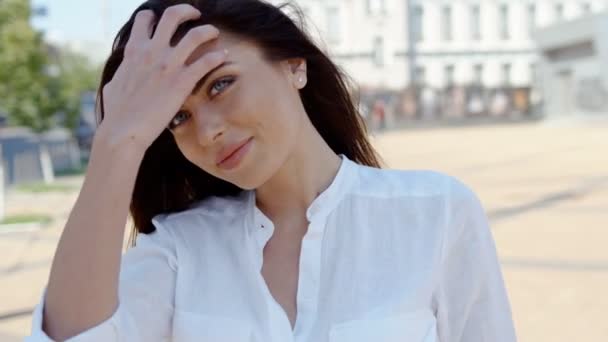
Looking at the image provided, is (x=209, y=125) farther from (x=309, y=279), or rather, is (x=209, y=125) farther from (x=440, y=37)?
(x=440, y=37)

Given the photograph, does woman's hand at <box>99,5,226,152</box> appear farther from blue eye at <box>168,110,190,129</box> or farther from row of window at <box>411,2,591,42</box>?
row of window at <box>411,2,591,42</box>

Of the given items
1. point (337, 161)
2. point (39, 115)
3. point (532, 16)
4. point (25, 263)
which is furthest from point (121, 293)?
point (532, 16)

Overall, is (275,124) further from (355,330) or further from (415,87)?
(415,87)

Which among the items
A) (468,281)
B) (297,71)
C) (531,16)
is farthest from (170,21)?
(531,16)

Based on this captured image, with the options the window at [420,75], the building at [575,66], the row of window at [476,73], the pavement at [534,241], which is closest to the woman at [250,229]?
the pavement at [534,241]

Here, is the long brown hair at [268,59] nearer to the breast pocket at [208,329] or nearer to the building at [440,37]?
the breast pocket at [208,329]

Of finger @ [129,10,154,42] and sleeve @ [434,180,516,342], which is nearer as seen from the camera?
finger @ [129,10,154,42]

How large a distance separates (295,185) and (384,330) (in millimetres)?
339

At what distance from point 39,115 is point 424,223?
16348 millimetres

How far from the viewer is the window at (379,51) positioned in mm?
49188

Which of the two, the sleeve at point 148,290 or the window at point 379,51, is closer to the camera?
the sleeve at point 148,290

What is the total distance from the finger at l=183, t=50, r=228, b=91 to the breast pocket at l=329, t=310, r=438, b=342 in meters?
0.41

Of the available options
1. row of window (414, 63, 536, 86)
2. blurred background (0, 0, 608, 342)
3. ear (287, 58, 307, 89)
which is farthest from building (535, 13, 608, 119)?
ear (287, 58, 307, 89)

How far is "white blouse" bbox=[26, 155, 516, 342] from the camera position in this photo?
1269 mm
